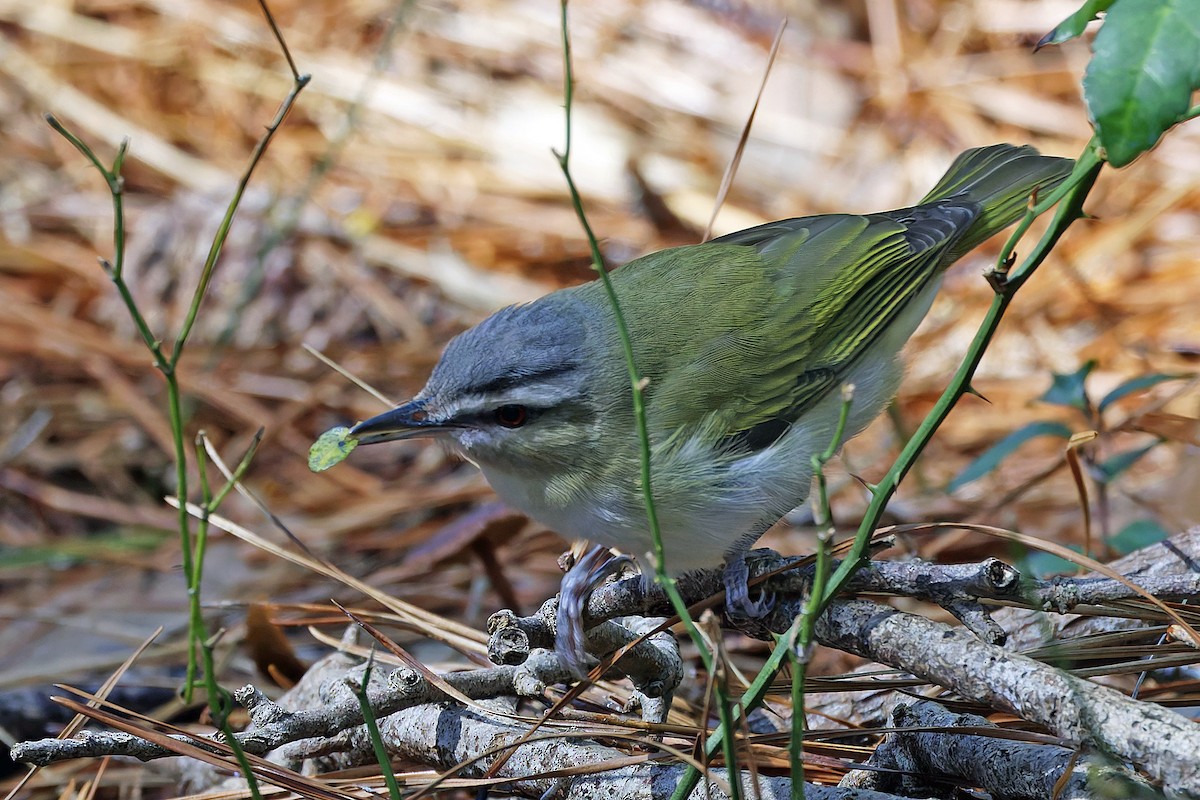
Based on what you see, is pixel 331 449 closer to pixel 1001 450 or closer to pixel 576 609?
pixel 576 609

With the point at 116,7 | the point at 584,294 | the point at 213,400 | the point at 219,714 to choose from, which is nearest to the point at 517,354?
the point at 584,294

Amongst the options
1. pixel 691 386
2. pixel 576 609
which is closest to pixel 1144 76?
pixel 576 609

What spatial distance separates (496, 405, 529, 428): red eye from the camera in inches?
115

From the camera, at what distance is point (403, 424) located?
2.81 metres

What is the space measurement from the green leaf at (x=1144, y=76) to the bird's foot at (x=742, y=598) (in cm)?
130

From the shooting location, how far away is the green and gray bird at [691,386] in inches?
111

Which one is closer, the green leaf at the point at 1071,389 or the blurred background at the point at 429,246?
the green leaf at the point at 1071,389

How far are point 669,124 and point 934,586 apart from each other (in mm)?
5394

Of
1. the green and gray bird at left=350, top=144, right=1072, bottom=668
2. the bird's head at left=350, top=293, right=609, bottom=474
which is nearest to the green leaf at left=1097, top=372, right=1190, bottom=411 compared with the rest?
the green and gray bird at left=350, top=144, right=1072, bottom=668

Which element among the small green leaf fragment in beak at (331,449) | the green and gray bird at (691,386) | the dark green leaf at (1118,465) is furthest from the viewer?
the dark green leaf at (1118,465)

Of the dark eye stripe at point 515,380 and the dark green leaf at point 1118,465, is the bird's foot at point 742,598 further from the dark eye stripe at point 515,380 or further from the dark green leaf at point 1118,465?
the dark green leaf at point 1118,465

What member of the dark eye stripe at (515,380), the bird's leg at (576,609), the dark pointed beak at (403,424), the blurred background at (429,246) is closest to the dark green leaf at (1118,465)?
the blurred background at (429,246)

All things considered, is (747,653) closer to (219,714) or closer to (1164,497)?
(1164,497)

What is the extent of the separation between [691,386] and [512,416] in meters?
0.50
